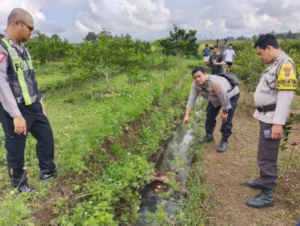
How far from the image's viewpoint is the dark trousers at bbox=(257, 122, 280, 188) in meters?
3.31

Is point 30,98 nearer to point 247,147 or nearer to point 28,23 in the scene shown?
point 28,23

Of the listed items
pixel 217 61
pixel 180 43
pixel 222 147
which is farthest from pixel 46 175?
pixel 180 43

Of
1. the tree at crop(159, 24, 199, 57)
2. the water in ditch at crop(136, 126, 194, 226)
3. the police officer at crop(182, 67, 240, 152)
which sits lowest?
the water in ditch at crop(136, 126, 194, 226)

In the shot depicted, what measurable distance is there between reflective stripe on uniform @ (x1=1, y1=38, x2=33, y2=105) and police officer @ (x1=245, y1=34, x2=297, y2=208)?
106 inches

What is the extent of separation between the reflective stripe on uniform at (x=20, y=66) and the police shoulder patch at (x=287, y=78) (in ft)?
9.24

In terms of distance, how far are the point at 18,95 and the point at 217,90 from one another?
307 centimetres

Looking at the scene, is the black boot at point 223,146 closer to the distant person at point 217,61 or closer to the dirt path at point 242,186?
the dirt path at point 242,186

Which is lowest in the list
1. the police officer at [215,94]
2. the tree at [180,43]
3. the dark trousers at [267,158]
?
the dark trousers at [267,158]

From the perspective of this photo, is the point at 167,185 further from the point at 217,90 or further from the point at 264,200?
the point at 217,90

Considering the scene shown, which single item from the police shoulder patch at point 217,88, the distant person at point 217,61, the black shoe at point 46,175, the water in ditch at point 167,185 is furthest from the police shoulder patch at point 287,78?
the distant person at point 217,61

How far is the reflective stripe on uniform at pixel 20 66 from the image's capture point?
9.41 feet

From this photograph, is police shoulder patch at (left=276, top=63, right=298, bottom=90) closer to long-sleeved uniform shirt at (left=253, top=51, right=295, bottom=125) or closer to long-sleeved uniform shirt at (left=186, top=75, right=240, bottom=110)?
long-sleeved uniform shirt at (left=253, top=51, right=295, bottom=125)

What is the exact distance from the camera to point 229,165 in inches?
191

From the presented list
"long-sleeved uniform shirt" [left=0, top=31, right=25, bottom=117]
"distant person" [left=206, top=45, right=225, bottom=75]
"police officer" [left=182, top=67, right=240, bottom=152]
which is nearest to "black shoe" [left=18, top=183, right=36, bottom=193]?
"long-sleeved uniform shirt" [left=0, top=31, right=25, bottom=117]
